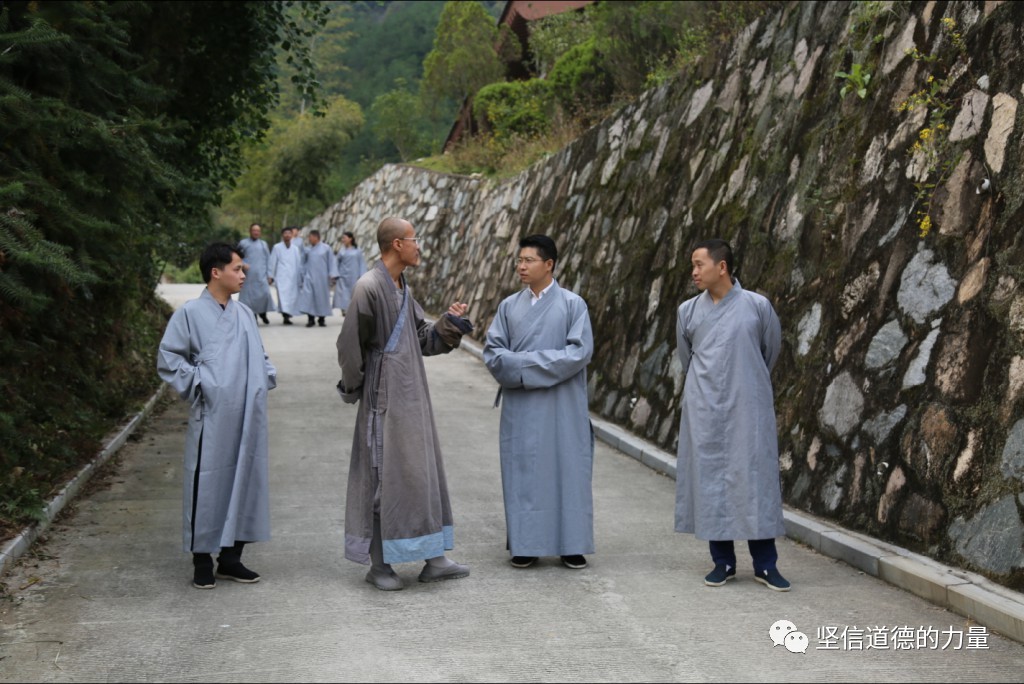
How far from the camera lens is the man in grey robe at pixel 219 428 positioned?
20.5 feet

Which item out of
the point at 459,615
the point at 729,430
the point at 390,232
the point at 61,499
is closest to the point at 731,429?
the point at 729,430

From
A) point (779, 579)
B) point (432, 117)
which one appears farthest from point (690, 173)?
point (432, 117)

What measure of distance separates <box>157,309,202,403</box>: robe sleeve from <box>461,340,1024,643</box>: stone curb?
12.2ft

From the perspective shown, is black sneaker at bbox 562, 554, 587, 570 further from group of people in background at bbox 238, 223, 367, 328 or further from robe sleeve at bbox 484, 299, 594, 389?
group of people in background at bbox 238, 223, 367, 328

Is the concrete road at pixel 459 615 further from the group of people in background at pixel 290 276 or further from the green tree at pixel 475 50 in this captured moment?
the green tree at pixel 475 50

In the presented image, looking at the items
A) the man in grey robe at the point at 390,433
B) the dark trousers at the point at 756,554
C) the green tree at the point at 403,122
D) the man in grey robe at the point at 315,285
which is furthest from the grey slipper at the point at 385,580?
the green tree at the point at 403,122

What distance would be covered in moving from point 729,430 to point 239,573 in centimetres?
276

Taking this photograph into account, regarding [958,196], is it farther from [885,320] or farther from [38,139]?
[38,139]

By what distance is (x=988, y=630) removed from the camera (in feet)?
17.7

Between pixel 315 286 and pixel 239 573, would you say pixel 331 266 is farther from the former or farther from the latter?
pixel 239 573

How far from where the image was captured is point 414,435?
20.8 feet

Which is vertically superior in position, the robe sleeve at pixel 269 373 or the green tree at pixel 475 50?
the green tree at pixel 475 50

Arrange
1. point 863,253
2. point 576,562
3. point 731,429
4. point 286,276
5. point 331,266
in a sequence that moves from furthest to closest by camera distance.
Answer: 1. point 331,266
2. point 286,276
3. point 863,253
4. point 576,562
5. point 731,429

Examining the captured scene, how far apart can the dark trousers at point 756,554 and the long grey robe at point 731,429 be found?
76mm
